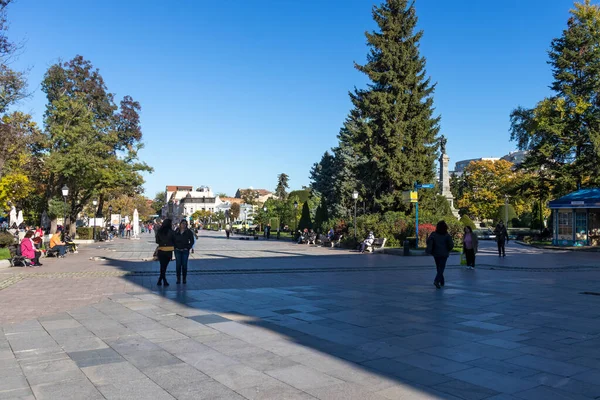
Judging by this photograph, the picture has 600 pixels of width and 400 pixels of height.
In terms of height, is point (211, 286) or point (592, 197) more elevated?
point (592, 197)

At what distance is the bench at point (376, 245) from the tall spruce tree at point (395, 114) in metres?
5.49

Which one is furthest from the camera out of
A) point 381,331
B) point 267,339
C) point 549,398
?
point 381,331

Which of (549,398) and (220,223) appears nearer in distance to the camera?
(549,398)

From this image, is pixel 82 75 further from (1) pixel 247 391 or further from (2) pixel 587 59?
(1) pixel 247 391

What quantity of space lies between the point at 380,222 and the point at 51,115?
2471 cm

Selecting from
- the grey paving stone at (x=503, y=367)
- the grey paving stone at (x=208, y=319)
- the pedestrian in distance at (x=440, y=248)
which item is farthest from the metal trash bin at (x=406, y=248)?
the grey paving stone at (x=503, y=367)

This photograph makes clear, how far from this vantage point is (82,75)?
42938 millimetres

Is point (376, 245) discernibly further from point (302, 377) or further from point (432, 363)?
point (302, 377)

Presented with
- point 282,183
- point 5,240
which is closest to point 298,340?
point 5,240

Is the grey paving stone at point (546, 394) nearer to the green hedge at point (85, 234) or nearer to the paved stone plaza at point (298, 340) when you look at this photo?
the paved stone plaza at point (298, 340)

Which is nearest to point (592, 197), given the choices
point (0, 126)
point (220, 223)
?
point (0, 126)

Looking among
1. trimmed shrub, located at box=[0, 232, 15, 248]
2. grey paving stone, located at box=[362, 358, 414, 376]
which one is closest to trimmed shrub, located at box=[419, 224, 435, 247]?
trimmed shrub, located at box=[0, 232, 15, 248]

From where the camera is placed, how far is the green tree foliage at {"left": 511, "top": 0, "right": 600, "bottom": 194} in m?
36.2

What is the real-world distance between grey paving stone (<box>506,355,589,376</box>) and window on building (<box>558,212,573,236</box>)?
29030mm
